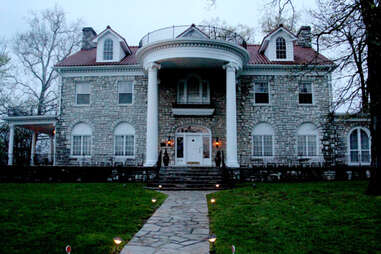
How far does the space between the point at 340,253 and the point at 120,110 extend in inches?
671

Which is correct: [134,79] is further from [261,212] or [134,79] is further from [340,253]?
[340,253]

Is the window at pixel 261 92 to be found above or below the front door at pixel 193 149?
above

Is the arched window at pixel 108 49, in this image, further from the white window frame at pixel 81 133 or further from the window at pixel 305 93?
the window at pixel 305 93

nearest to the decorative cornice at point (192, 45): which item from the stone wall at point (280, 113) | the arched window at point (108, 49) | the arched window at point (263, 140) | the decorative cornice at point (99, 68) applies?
the decorative cornice at point (99, 68)

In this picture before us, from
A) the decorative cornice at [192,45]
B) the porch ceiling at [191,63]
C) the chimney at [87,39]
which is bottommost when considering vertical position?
the porch ceiling at [191,63]

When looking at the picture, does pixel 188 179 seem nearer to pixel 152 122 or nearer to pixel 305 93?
pixel 152 122

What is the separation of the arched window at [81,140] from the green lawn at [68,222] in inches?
419

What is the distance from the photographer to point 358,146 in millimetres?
19984

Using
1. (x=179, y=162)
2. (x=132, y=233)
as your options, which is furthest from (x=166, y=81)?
(x=132, y=233)

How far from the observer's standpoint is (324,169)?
54.9ft

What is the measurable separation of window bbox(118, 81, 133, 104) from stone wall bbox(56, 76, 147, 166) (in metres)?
0.28

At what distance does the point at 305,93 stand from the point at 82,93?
14824 mm

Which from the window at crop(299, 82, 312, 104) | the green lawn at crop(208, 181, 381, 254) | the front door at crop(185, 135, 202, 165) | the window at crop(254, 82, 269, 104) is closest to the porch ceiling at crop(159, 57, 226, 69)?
the window at crop(254, 82, 269, 104)

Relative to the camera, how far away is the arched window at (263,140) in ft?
64.3
